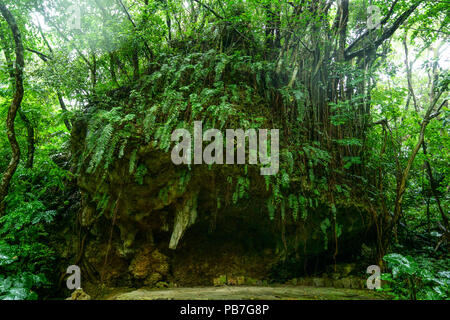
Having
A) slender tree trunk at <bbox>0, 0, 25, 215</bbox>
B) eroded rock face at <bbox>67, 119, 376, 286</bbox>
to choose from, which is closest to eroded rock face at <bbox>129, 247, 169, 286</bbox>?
eroded rock face at <bbox>67, 119, 376, 286</bbox>

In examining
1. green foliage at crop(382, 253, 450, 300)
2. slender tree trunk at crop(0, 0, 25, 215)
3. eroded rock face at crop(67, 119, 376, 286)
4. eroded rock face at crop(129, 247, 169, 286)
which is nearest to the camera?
green foliage at crop(382, 253, 450, 300)

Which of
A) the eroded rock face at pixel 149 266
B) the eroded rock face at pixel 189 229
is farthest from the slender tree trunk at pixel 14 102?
the eroded rock face at pixel 149 266

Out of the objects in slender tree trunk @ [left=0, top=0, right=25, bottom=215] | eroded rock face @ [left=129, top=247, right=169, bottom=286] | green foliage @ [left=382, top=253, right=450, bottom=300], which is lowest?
eroded rock face @ [left=129, top=247, right=169, bottom=286]

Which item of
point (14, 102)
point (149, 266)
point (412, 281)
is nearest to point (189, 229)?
point (149, 266)

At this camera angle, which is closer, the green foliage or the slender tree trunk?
the green foliage

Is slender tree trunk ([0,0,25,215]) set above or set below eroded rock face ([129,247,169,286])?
above

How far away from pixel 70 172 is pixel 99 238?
1.96 m

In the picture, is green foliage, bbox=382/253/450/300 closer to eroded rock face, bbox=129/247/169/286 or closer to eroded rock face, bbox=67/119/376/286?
eroded rock face, bbox=67/119/376/286

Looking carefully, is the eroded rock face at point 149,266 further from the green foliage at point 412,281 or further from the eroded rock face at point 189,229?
the green foliage at point 412,281

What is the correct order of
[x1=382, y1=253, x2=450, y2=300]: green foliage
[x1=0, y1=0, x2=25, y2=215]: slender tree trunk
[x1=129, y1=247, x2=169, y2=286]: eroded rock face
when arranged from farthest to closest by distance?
[x1=0, y1=0, x2=25, y2=215]: slender tree trunk → [x1=129, y1=247, x2=169, y2=286]: eroded rock face → [x1=382, y1=253, x2=450, y2=300]: green foliage

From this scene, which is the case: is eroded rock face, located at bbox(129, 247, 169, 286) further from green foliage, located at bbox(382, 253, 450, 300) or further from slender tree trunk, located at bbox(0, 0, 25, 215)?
green foliage, located at bbox(382, 253, 450, 300)
